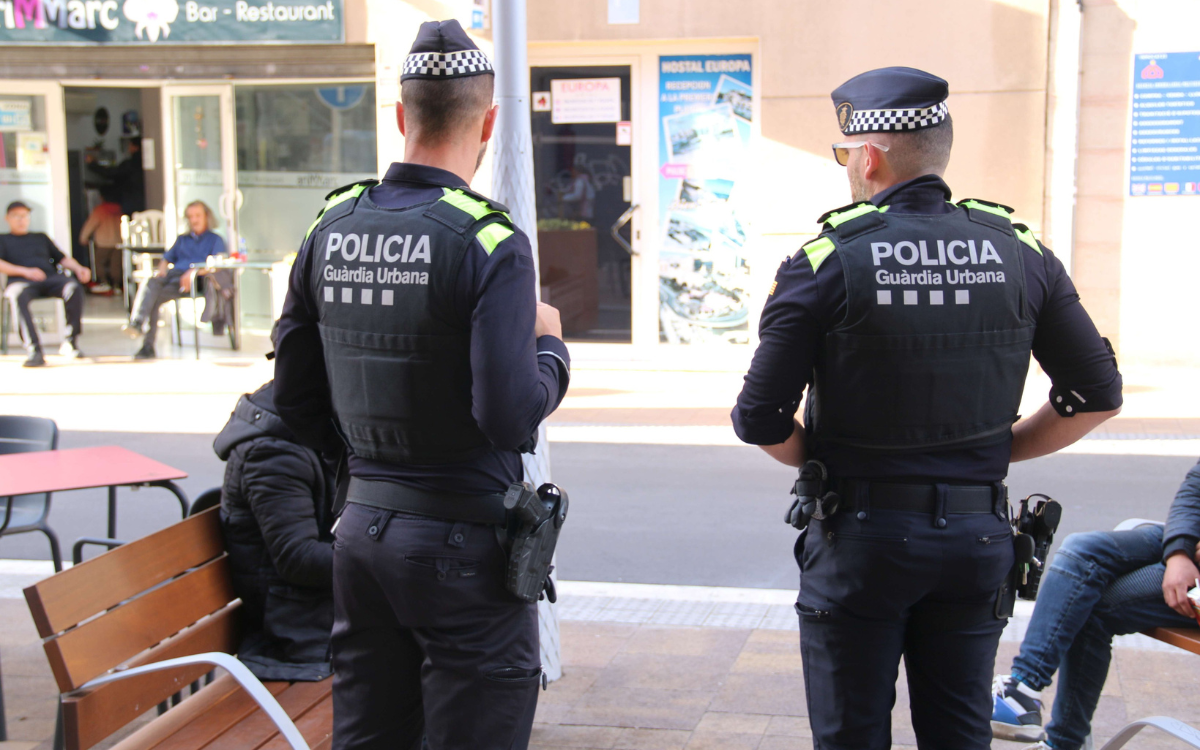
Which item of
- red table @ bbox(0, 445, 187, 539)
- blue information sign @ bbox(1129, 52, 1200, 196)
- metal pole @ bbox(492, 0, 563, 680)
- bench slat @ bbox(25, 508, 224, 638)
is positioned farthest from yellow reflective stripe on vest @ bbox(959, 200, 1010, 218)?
blue information sign @ bbox(1129, 52, 1200, 196)

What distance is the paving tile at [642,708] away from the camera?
150 inches

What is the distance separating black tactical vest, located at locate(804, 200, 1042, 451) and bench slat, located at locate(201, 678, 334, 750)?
52.9 inches

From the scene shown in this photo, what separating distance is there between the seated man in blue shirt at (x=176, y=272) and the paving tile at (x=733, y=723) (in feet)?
31.8

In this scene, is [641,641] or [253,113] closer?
[641,641]

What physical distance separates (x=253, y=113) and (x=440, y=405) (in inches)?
454

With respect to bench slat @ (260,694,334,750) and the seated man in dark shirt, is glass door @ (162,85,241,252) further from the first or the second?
bench slat @ (260,694,334,750)

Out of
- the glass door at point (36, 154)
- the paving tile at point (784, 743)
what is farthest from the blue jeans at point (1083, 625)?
the glass door at point (36, 154)

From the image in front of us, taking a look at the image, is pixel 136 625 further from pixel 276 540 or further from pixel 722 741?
pixel 722 741

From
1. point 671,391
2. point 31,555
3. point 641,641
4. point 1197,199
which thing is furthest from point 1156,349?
point 31,555

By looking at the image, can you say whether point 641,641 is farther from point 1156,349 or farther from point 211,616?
point 1156,349

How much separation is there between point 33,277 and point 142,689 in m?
10.3

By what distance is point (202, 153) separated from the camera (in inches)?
511

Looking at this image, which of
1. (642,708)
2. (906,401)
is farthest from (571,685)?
(906,401)

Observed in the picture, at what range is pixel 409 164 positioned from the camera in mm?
2354
